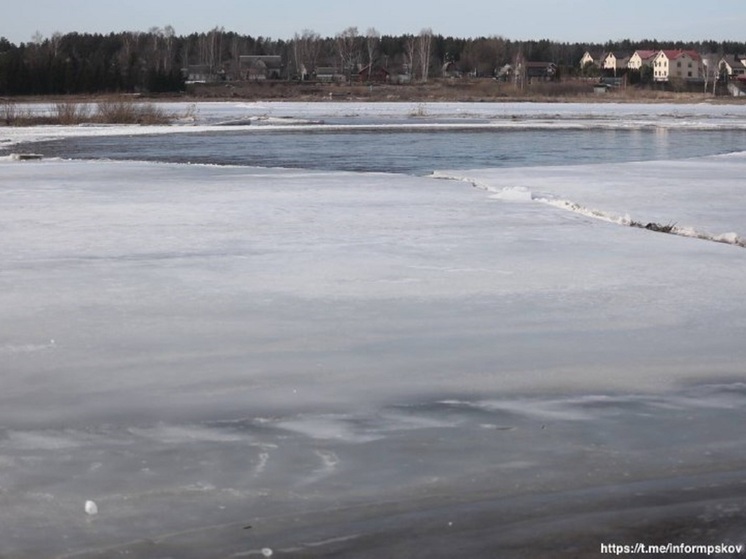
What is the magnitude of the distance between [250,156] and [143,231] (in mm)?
11594

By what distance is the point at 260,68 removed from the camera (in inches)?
4978

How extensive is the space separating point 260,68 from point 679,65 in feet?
162

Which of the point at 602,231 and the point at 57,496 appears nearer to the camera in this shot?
the point at 57,496

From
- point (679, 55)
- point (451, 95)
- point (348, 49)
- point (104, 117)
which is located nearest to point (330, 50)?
point (348, 49)

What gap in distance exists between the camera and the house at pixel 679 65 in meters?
128

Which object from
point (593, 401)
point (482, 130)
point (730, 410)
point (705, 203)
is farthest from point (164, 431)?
point (482, 130)

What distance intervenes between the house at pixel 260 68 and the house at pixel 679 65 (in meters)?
45.3

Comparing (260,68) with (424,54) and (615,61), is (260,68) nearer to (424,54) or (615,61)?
(424,54)

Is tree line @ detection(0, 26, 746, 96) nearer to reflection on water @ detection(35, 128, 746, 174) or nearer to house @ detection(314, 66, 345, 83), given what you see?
house @ detection(314, 66, 345, 83)

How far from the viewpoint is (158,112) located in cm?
3375

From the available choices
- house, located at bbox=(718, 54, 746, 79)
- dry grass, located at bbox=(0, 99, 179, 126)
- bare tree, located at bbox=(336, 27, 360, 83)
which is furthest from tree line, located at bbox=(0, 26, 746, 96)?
dry grass, located at bbox=(0, 99, 179, 126)

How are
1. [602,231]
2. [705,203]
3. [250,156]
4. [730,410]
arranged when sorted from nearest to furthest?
[730,410] → [602,231] → [705,203] → [250,156]

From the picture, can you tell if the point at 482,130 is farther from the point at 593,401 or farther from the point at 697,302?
the point at 593,401

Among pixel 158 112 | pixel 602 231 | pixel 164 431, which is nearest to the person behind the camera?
pixel 164 431
